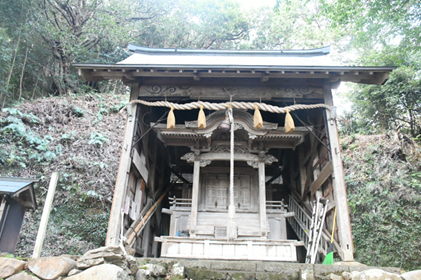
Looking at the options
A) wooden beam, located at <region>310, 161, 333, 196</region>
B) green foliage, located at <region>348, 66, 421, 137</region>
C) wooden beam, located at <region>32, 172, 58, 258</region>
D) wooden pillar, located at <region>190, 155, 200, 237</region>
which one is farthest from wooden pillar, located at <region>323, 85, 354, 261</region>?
green foliage, located at <region>348, 66, 421, 137</region>

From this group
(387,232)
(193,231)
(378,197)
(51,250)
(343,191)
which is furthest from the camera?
(378,197)

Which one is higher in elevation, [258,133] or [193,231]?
[258,133]

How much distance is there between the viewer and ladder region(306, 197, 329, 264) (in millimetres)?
6211

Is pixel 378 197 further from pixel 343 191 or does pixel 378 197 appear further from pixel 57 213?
pixel 57 213

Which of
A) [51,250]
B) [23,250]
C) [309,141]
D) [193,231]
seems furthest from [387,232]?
[23,250]

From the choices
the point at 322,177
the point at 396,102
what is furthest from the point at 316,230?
the point at 396,102

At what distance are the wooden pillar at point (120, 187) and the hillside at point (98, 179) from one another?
2950mm

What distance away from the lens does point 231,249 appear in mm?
6199

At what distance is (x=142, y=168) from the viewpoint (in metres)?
8.01

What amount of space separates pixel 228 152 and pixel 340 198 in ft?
10.9

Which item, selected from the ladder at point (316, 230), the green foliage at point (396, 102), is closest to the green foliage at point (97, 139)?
the ladder at point (316, 230)

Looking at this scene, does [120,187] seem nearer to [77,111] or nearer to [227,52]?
[227,52]

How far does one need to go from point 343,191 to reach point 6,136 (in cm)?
1076

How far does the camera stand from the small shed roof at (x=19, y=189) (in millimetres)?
5033
